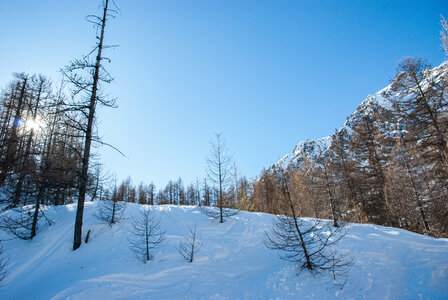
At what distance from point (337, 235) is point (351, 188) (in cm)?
1176

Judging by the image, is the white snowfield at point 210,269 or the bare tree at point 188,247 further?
the bare tree at point 188,247

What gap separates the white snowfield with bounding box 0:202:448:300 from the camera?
6512 millimetres

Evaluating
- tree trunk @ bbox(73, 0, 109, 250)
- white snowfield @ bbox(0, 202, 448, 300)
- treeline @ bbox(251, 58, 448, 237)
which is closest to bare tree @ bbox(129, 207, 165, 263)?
white snowfield @ bbox(0, 202, 448, 300)

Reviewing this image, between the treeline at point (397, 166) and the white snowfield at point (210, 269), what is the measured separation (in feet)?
9.46

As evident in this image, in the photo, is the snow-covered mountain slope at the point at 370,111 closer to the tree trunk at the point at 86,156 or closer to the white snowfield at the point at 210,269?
the white snowfield at the point at 210,269

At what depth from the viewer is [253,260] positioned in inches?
367

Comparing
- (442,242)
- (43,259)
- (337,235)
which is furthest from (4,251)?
(442,242)

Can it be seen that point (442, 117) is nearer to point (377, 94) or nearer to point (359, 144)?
point (359, 144)

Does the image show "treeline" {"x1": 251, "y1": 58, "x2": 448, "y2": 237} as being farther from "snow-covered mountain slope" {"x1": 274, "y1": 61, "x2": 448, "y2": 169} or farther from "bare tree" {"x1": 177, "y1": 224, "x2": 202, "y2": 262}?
"bare tree" {"x1": 177, "y1": 224, "x2": 202, "y2": 262}

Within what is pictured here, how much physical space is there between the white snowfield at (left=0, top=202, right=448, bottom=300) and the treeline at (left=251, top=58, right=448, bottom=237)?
2.88 meters

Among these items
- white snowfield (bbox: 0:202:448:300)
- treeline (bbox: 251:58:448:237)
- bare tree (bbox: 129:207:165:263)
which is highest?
treeline (bbox: 251:58:448:237)

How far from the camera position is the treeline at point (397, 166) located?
11.2 metres

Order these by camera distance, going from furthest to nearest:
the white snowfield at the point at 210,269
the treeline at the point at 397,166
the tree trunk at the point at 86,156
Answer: the treeline at the point at 397,166, the tree trunk at the point at 86,156, the white snowfield at the point at 210,269

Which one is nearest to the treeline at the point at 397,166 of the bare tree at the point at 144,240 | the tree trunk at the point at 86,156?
the bare tree at the point at 144,240
